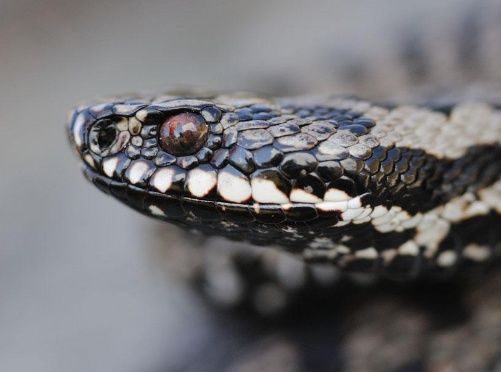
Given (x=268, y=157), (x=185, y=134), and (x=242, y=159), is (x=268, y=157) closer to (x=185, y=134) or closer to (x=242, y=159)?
(x=242, y=159)

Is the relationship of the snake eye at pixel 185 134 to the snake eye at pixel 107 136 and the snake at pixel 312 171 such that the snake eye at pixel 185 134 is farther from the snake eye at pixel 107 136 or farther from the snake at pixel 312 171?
the snake eye at pixel 107 136

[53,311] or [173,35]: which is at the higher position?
[173,35]

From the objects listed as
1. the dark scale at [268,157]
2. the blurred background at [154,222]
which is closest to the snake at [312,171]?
the dark scale at [268,157]

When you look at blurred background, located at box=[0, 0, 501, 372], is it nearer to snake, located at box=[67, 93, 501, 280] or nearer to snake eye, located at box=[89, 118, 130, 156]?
snake, located at box=[67, 93, 501, 280]

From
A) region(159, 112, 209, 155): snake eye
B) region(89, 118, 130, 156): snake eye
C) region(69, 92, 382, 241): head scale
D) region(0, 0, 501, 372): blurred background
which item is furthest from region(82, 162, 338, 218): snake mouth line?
region(0, 0, 501, 372): blurred background

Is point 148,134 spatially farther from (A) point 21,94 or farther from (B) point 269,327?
(A) point 21,94

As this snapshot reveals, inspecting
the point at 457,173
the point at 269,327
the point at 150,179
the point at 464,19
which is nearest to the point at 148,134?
the point at 150,179

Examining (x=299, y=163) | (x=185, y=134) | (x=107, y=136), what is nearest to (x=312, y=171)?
(x=299, y=163)
